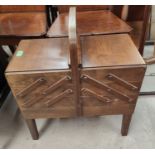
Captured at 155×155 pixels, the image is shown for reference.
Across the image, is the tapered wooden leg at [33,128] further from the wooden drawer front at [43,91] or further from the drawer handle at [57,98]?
the drawer handle at [57,98]

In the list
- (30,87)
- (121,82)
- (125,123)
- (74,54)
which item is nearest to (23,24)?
(30,87)

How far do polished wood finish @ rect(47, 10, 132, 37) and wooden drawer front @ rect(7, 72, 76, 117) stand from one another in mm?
471

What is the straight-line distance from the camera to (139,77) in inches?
34.5

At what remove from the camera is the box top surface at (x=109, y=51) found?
2.83 feet

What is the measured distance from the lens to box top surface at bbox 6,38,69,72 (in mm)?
862

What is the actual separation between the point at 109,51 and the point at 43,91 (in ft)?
1.33

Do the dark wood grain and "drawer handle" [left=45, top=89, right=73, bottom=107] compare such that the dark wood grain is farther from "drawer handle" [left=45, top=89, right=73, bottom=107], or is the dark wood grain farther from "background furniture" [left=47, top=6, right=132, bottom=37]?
"drawer handle" [left=45, top=89, right=73, bottom=107]

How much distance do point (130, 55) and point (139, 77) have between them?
0.12 metres

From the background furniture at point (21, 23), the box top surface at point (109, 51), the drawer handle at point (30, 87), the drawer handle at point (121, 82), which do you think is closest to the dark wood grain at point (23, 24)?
the background furniture at point (21, 23)

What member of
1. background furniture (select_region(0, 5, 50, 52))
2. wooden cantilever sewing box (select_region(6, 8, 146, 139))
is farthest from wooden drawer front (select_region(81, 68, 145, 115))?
background furniture (select_region(0, 5, 50, 52))

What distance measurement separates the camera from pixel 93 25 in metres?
1.34

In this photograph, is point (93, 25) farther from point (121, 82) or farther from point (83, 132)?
point (83, 132)
